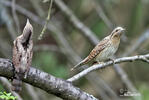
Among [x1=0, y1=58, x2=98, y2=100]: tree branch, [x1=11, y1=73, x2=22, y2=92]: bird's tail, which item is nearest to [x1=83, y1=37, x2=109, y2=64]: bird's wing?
[x1=0, y1=58, x2=98, y2=100]: tree branch

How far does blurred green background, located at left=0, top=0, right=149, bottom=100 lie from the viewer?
8867 mm

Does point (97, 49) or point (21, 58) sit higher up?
point (97, 49)

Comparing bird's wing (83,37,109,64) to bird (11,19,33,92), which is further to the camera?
bird's wing (83,37,109,64)

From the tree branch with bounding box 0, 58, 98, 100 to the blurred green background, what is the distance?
136 inches

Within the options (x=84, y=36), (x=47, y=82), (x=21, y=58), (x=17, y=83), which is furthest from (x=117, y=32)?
(x=84, y=36)

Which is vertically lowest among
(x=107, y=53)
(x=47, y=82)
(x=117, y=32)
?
(x=47, y=82)

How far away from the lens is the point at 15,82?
14.9 ft

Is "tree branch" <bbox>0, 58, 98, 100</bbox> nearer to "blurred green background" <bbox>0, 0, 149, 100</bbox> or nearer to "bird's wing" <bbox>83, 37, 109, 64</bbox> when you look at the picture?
"bird's wing" <bbox>83, 37, 109, 64</bbox>

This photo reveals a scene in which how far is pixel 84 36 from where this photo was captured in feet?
28.8

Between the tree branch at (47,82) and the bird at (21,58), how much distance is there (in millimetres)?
95

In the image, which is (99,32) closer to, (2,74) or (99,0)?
(99,0)

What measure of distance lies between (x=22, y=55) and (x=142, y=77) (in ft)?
22.8

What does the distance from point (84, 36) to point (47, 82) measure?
4.07 metres

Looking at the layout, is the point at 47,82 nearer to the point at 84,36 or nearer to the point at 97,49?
the point at 97,49
